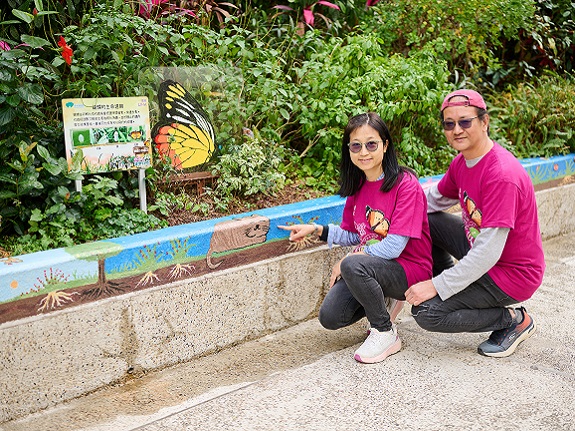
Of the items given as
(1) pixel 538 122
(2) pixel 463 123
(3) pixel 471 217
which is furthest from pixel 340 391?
(1) pixel 538 122

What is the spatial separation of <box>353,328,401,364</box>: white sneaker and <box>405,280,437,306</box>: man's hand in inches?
8.9

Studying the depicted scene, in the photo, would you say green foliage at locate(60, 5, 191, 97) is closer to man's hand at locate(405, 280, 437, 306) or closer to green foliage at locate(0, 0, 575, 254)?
green foliage at locate(0, 0, 575, 254)

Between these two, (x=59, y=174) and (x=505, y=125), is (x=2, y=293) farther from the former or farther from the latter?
(x=505, y=125)

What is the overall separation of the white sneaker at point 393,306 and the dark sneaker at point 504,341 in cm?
48

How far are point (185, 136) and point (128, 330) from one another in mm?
1326

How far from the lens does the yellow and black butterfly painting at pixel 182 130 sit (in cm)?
396

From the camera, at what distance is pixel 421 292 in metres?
3.40

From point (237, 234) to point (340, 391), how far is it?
3.20ft

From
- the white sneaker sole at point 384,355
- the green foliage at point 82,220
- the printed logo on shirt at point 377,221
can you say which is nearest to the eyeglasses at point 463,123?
the printed logo on shirt at point 377,221

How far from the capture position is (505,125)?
6.04 metres

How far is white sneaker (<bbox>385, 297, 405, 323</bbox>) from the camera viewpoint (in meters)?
3.79

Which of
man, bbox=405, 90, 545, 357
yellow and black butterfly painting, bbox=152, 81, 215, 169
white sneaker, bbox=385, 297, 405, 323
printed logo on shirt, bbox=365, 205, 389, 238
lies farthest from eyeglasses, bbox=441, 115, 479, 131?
yellow and black butterfly painting, bbox=152, 81, 215, 169

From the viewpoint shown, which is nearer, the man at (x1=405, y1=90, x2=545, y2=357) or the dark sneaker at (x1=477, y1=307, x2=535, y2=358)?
the man at (x1=405, y1=90, x2=545, y2=357)

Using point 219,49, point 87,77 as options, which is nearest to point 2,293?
point 87,77
